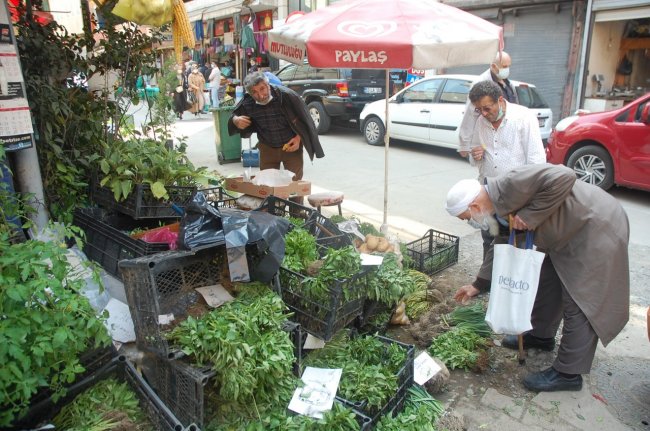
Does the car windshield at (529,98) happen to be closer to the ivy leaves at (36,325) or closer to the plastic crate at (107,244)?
the plastic crate at (107,244)

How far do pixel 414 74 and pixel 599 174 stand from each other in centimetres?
783

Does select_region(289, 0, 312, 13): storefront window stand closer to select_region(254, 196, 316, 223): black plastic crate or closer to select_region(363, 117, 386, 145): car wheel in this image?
select_region(363, 117, 386, 145): car wheel

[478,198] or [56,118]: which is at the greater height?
[56,118]

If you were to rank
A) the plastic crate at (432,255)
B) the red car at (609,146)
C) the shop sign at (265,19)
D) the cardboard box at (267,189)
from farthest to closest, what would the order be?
the shop sign at (265,19), the red car at (609,146), the cardboard box at (267,189), the plastic crate at (432,255)

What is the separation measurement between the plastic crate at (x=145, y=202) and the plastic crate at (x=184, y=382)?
153 cm

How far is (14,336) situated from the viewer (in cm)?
191

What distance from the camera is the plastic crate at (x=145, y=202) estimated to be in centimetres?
392

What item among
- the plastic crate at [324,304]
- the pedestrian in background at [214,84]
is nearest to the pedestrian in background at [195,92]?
the pedestrian in background at [214,84]

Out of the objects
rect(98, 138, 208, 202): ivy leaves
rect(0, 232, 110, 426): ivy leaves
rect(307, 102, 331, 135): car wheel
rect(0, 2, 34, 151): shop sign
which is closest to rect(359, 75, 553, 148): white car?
rect(307, 102, 331, 135): car wheel

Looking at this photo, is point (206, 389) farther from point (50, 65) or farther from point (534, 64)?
point (534, 64)

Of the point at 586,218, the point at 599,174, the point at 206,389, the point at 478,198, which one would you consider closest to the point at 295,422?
the point at 206,389

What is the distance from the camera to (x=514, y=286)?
119 inches

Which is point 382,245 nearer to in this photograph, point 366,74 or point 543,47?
point 366,74

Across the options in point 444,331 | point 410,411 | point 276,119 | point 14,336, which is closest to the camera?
point 14,336
